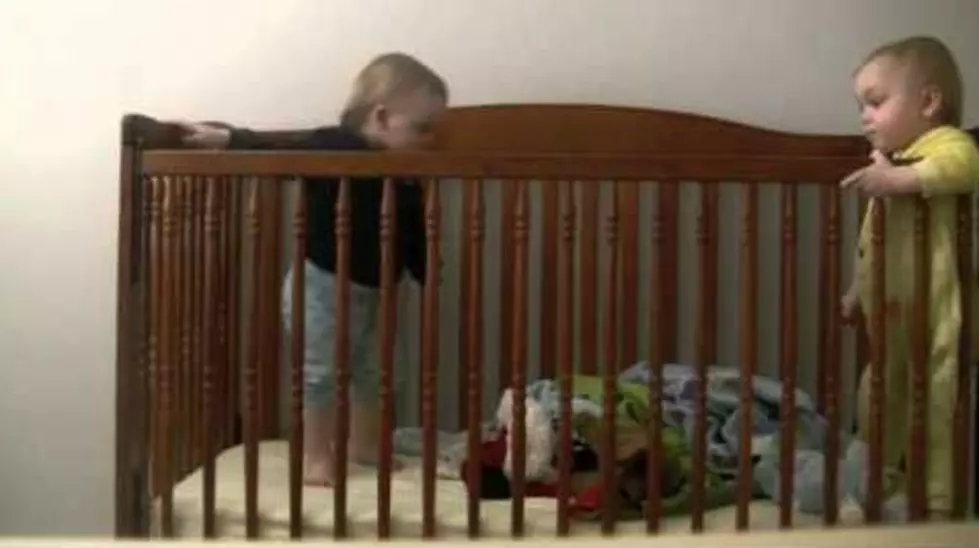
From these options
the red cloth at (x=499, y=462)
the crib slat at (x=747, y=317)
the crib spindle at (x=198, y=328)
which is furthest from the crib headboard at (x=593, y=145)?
the crib slat at (x=747, y=317)

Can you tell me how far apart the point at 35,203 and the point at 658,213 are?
1083 millimetres

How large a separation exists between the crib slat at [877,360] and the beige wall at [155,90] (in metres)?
0.66

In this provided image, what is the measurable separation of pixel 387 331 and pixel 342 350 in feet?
0.17

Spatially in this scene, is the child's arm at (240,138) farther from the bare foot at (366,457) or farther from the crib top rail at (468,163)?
the bare foot at (366,457)

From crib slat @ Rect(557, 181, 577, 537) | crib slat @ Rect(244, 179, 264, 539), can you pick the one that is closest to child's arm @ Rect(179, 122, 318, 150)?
crib slat @ Rect(244, 179, 264, 539)

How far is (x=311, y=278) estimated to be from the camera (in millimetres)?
1889

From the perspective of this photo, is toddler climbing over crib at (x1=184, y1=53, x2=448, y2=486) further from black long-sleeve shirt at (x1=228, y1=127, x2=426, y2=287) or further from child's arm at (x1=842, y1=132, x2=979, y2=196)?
child's arm at (x1=842, y1=132, x2=979, y2=196)

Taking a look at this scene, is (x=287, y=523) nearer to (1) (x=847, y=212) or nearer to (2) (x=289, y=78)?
(2) (x=289, y=78)

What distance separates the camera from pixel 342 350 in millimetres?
1622

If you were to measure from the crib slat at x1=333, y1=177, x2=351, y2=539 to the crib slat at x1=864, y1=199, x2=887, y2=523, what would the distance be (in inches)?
20.8

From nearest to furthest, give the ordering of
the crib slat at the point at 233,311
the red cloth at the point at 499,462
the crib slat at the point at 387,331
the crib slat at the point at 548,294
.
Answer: the crib slat at the point at 387,331 < the red cloth at the point at 499,462 < the crib slat at the point at 233,311 < the crib slat at the point at 548,294

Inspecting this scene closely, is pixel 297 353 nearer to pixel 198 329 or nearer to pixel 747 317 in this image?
pixel 198 329

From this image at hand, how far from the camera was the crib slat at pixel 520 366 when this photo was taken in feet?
5.24

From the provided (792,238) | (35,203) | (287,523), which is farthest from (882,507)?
(35,203)
